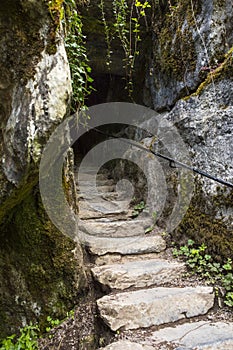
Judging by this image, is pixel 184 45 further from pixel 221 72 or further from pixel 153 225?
pixel 153 225

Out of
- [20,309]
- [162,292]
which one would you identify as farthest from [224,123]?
[20,309]

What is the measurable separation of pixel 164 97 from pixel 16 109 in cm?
233

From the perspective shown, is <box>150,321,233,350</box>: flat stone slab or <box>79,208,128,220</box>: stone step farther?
<box>79,208,128,220</box>: stone step

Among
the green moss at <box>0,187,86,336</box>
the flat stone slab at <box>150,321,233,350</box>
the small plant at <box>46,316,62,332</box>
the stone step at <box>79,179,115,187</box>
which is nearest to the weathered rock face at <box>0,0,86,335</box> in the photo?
the green moss at <box>0,187,86,336</box>

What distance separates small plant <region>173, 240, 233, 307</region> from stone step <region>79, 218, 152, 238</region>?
0.55 metres

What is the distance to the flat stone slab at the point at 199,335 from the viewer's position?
1754 mm

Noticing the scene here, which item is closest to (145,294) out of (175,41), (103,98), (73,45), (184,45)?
(73,45)

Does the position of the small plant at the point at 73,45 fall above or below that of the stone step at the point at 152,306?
above

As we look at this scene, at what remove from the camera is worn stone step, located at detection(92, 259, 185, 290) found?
238 cm

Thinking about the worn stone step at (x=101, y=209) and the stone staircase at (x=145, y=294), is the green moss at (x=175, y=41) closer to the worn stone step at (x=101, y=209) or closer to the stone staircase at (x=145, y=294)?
the worn stone step at (x=101, y=209)

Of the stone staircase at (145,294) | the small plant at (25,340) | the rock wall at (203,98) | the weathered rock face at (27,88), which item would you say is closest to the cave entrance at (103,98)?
the rock wall at (203,98)

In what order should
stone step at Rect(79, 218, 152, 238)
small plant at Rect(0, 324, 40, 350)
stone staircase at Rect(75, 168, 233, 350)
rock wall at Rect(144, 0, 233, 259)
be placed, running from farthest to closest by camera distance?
stone step at Rect(79, 218, 152, 238) < rock wall at Rect(144, 0, 233, 259) < small plant at Rect(0, 324, 40, 350) < stone staircase at Rect(75, 168, 233, 350)

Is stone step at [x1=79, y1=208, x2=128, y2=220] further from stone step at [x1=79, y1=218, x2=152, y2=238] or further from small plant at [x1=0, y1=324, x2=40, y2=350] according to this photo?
small plant at [x1=0, y1=324, x2=40, y2=350]

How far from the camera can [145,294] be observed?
2.26 meters
